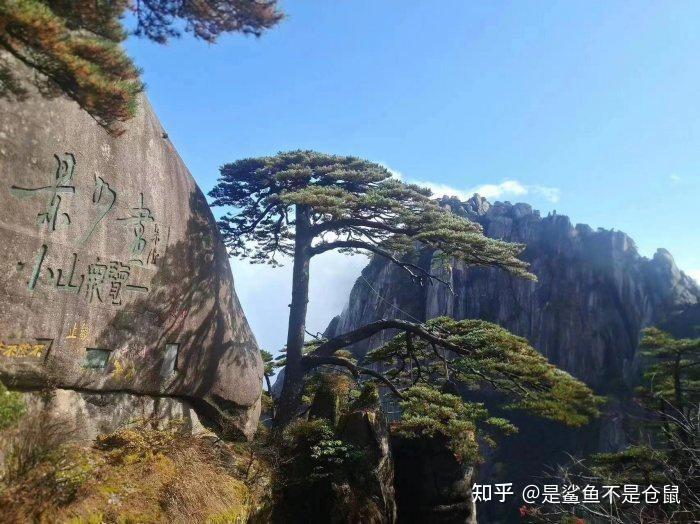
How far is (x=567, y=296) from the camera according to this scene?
2944 centimetres

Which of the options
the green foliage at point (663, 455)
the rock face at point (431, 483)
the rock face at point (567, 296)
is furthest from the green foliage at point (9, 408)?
the rock face at point (567, 296)

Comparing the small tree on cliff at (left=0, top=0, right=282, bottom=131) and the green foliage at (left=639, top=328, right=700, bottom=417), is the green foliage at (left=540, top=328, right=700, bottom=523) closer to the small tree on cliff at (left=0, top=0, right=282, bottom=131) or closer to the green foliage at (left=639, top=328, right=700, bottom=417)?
the green foliage at (left=639, top=328, right=700, bottom=417)

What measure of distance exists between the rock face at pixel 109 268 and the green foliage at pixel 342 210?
8.51 ft

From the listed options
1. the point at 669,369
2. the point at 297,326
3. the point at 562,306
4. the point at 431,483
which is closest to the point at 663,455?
the point at 431,483

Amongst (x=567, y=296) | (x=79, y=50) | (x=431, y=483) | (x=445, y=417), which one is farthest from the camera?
(x=567, y=296)

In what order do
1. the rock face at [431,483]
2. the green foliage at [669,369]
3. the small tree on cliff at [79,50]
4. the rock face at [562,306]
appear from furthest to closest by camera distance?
the rock face at [562,306]
the green foliage at [669,369]
the rock face at [431,483]
the small tree on cliff at [79,50]

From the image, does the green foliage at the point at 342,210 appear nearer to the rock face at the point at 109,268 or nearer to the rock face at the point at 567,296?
the rock face at the point at 109,268

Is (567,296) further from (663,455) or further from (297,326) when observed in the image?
(297,326)

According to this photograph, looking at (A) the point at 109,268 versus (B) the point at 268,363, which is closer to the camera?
(A) the point at 109,268

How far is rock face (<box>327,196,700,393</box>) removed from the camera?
27.4m

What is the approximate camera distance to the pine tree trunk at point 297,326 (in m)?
10.1

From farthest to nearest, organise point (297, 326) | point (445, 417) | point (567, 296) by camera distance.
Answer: point (567, 296) < point (297, 326) < point (445, 417)

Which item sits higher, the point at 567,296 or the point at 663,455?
the point at 567,296

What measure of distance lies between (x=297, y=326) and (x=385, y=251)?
299 centimetres
